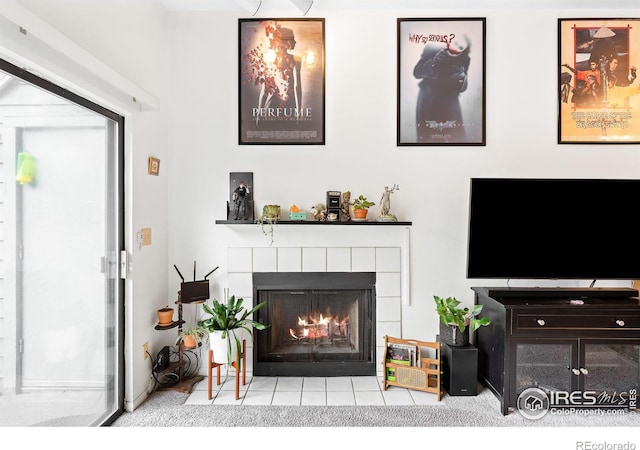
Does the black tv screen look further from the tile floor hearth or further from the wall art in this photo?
the wall art

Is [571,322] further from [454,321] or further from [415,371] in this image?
[415,371]

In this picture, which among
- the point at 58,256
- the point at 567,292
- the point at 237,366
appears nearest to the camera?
the point at 58,256

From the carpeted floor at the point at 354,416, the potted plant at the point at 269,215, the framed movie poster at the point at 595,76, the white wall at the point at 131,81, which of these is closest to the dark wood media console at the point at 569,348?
the carpeted floor at the point at 354,416

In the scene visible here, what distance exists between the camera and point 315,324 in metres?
2.77


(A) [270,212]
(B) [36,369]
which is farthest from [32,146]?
(A) [270,212]

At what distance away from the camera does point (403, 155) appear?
2.72 m

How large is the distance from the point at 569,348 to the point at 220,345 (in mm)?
2196

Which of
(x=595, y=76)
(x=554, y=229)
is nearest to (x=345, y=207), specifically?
(x=554, y=229)

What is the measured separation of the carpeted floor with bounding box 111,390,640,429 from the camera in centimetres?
211

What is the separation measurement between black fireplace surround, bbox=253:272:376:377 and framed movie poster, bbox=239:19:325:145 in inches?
41.8

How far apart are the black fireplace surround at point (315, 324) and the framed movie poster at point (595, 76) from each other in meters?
1.92

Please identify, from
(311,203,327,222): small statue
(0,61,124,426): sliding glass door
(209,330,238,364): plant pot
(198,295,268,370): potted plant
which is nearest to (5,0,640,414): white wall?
(311,203,327,222): small statue
